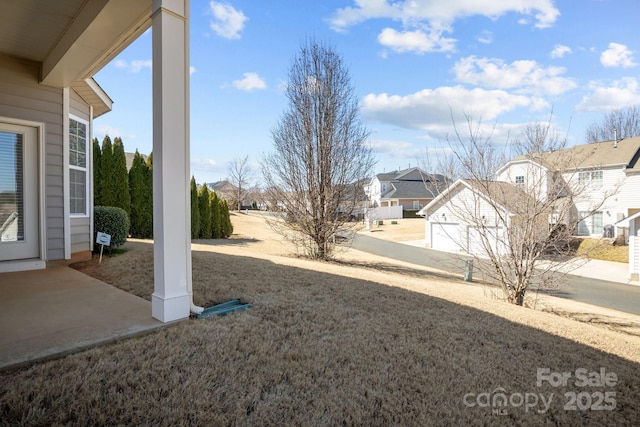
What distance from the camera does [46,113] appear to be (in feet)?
19.1

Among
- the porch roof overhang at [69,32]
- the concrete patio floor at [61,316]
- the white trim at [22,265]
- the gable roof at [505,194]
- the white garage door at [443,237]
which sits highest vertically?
the porch roof overhang at [69,32]

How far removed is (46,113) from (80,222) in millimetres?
2048

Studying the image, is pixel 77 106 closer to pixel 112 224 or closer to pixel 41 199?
pixel 41 199

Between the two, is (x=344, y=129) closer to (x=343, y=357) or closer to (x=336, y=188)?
(x=336, y=188)

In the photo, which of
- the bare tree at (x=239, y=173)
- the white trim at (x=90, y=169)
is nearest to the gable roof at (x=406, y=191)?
the bare tree at (x=239, y=173)

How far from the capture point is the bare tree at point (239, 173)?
137 ft

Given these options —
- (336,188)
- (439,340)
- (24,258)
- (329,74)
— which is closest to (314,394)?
(439,340)

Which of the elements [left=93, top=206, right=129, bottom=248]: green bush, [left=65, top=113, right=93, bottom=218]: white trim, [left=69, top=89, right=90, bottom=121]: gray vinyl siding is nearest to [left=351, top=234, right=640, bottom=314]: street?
[left=93, top=206, right=129, bottom=248]: green bush

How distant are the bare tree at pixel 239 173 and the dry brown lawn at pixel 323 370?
126ft

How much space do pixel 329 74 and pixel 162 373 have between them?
35.1 ft

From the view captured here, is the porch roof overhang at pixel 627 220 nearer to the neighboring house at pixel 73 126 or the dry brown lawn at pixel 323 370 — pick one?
the dry brown lawn at pixel 323 370

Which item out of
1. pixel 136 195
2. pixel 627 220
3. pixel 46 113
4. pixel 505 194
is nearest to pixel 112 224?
pixel 46 113

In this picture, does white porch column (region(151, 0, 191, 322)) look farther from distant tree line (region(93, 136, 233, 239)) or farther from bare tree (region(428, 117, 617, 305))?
distant tree line (region(93, 136, 233, 239))

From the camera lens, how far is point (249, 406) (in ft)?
7.04
